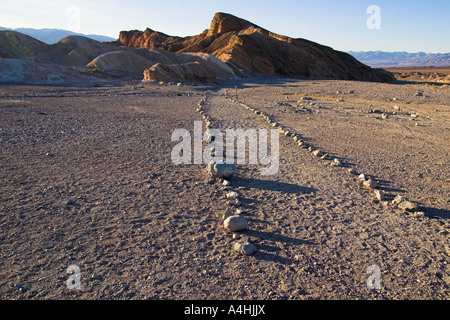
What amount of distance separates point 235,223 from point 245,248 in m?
0.47

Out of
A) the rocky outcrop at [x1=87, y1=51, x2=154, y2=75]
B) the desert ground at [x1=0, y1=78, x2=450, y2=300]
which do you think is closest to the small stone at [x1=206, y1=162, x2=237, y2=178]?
the desert ground at [x1=0, y1=78, x2=450, y2=300]

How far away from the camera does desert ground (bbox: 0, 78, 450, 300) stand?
9.87 ft

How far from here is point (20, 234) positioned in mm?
3631

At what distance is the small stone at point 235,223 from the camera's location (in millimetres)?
3893

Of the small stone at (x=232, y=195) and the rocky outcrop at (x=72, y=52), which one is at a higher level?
the rocky outcrop at (x=72, y=52)

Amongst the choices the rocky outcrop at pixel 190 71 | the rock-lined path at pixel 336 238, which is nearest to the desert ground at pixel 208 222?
the rock-lined path at pixel 336 238

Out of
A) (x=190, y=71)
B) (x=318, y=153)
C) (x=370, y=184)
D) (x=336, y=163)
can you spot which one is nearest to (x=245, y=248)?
(x=370, y=184)

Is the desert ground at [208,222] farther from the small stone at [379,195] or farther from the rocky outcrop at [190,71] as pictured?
the rocky outcrop at [190,71]

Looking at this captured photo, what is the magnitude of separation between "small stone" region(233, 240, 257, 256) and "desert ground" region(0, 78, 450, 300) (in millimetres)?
69

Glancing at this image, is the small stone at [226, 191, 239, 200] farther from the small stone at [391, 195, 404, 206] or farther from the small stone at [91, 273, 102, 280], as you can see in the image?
the small stone at [91, 273, 102, 280]

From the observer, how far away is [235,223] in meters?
3.89

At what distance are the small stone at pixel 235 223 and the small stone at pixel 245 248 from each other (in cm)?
34

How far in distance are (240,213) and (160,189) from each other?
4.42ft

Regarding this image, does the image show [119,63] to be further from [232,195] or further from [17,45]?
[232,195]
